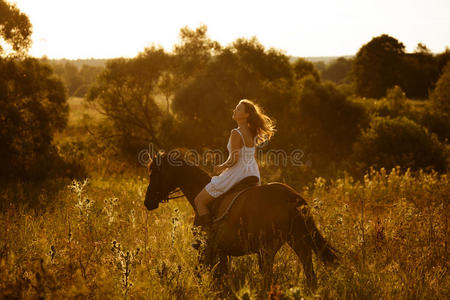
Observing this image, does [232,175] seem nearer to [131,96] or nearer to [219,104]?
[219,104]

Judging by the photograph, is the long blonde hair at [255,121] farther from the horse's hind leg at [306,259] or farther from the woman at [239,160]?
the horse's hind leg at [306,259]

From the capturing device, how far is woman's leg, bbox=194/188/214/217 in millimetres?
5840

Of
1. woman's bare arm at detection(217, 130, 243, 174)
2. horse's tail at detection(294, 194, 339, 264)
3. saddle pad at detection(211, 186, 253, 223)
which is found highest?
woman's bare arm at detection(217, 130, 243, 174)

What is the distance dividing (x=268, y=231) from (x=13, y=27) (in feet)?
66.5

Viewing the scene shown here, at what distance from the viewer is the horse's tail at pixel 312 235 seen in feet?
16.3

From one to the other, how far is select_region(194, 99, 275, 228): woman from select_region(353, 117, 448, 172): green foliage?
17.5 meters

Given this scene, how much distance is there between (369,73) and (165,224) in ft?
170

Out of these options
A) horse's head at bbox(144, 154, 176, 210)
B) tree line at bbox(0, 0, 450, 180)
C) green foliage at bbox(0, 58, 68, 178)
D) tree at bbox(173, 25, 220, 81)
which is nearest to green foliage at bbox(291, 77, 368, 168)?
tree line at bbox(0, 0, 450, 180)

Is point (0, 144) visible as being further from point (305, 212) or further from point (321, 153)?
point (321, 153)

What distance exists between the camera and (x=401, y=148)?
21797 millimetres

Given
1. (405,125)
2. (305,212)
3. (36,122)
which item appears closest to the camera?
(305,212)

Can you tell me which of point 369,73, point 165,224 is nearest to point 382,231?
point 165,224

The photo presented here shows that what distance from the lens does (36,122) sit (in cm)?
2005

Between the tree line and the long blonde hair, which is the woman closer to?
the long blonde hair
